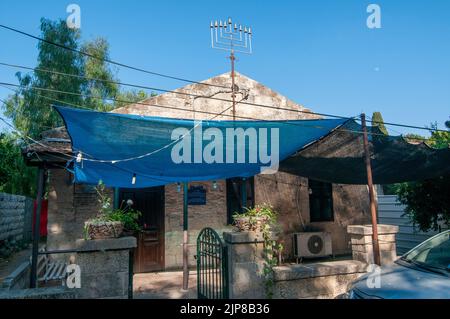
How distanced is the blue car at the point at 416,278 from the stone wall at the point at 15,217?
11699 mm

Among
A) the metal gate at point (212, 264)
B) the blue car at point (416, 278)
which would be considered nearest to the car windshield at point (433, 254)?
the blue car at point (416, 278)

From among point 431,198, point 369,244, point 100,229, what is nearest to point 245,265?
point 100,229

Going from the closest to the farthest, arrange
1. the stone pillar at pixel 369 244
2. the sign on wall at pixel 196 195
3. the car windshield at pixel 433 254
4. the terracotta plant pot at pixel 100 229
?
the car windshield at pixel 433 254
the terracotta plant pot at pixel 100 229
the stone pillar at pixel 369 244
the sign on wall at pixel 196 195

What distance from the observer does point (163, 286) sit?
654cm

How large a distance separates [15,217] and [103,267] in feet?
37.3

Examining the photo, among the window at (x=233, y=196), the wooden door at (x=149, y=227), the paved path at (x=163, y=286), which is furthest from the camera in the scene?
the window at (x=233, y=196)

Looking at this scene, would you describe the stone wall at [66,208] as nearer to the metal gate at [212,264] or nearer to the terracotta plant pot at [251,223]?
the metal gate at [212,264]

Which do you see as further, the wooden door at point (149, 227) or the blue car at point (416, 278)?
the wooden door at point (149, 227)

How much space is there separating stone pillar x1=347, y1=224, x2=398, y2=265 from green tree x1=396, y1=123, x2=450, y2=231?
10.5 feet

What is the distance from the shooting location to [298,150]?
661cm

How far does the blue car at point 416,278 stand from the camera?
3.03m

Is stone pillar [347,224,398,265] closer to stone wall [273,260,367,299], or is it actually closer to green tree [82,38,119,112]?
stone wall [273,260,367,299]

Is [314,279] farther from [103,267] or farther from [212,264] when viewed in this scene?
[103,267]
